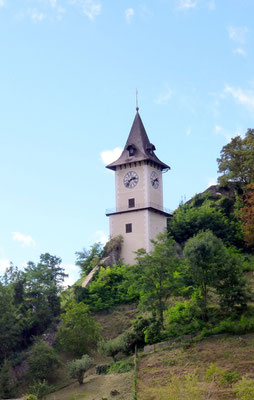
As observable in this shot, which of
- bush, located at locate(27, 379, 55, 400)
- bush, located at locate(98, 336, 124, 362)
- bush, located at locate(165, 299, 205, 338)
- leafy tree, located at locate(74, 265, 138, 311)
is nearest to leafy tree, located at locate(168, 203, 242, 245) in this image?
leafy tree, located at locate(74, 265, 138, 311)

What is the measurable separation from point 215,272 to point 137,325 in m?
5.55

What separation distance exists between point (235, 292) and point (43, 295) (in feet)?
45.9

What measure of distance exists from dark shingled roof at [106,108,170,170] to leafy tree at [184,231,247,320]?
17.2 m

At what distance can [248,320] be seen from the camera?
116 feet

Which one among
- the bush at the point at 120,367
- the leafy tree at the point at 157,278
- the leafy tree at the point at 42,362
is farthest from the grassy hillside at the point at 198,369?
the leafy tree at the point at 42,362

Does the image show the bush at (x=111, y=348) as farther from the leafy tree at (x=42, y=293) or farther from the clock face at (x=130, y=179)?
the clock face at (x=130, y=179)

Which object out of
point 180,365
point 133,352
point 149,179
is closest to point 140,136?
point 149,179

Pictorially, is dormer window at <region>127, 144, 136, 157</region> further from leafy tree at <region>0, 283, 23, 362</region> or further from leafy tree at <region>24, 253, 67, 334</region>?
leafy tree at <region>0, 283, 23, 362</region>

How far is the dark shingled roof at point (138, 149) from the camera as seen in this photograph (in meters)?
54.6

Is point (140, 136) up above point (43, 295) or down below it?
above

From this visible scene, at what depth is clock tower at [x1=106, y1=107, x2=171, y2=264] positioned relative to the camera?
51.9 metres

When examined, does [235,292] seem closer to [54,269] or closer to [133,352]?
[133,352]

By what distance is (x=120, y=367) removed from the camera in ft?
115

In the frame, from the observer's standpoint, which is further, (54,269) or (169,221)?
(169,221)
